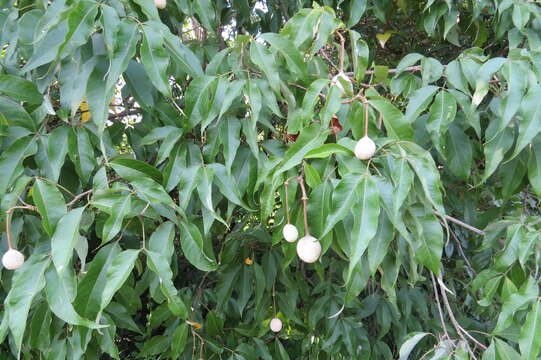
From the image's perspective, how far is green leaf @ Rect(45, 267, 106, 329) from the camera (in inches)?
28.3

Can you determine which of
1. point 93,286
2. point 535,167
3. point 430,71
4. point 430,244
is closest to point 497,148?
point 535,167

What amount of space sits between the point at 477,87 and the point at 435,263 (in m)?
0.36

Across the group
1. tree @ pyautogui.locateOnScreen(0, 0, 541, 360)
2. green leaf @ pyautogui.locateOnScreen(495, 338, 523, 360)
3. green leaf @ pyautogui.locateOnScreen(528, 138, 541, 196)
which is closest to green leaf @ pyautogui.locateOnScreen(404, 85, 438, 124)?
tree @ pyautogui.locateOnScreen(0, 0, 541, 360)

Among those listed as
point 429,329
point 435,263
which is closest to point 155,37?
point 435,263

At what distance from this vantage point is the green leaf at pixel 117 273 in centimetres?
71

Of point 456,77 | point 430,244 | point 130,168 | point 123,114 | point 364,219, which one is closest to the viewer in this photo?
point 364,219

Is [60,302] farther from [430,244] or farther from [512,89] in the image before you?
[512,89]

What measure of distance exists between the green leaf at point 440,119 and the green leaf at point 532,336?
12.9 inches

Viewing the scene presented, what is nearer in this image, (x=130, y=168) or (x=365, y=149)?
(x=365, y=149)

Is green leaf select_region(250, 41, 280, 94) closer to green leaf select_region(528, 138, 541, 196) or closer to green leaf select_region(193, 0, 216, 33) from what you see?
green leaf select_region(193, 0, 216, 33)

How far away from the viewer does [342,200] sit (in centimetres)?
69

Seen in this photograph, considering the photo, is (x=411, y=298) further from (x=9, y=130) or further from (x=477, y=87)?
(x=9, y=130)

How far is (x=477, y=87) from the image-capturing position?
93 cm

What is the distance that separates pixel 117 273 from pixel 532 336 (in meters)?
0.70
